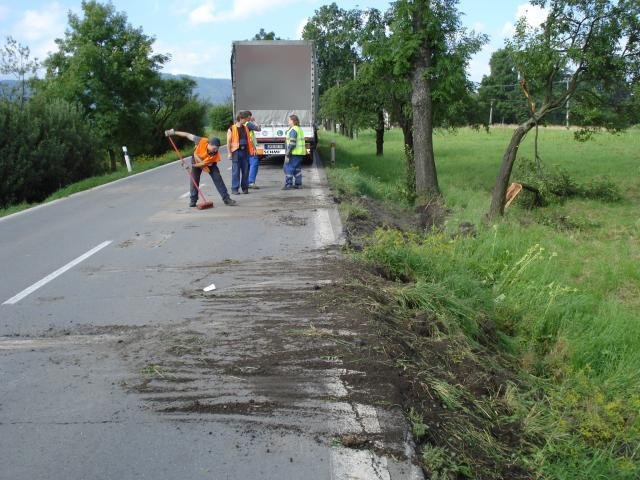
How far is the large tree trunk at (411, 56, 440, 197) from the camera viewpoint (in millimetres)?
16031

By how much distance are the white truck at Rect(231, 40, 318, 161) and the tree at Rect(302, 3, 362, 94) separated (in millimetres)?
1937

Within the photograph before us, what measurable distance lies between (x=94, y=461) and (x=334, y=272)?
382cm

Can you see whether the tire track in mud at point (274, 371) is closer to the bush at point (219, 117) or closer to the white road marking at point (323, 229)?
the white road marking at point (323, 229)

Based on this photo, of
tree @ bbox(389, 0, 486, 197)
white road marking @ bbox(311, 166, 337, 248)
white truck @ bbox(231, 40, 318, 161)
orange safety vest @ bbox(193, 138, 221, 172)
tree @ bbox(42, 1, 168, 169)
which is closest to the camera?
white road marking @ bbox(311, 166, 337, 248)

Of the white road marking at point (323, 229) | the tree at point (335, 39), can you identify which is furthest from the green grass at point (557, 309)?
the tree at point (335, 39)

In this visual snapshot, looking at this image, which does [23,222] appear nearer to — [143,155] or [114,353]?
[114,353]

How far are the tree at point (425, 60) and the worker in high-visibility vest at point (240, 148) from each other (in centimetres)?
497

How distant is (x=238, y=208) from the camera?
38.7ft

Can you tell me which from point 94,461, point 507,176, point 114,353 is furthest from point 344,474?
point 507,176

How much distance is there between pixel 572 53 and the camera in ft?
47.6

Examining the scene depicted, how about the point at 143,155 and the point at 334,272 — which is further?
the point at 143,155

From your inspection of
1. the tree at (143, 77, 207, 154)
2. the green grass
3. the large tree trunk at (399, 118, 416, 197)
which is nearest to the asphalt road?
the green grass

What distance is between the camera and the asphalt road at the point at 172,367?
3.31 metres

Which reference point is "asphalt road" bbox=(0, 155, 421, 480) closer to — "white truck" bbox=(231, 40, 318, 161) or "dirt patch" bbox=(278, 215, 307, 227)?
"dirt patch" bbox=(278, 215, 307, 227)
